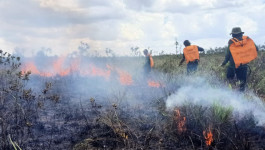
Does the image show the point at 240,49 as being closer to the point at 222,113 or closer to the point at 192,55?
the point at 192,55

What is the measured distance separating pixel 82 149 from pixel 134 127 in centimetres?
151

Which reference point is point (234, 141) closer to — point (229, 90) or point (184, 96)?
point (184, 96)

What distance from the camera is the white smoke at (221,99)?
6.03 m

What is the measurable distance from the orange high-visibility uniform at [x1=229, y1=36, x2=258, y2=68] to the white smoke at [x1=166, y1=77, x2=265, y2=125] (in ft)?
2.89

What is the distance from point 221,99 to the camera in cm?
633

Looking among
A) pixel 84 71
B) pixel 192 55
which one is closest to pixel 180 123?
pixel 192 55

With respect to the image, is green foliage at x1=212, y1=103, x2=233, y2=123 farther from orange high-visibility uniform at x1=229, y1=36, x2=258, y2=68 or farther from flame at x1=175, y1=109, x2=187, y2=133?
orange high-visibility uniform at x1=229, y1=36, x2=258, y2=68

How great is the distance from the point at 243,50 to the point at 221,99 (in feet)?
6.62

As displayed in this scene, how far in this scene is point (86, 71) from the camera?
1719 cm

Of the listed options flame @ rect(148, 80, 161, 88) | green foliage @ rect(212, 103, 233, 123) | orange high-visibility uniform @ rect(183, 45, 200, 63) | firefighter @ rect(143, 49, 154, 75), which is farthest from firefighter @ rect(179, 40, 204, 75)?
green foliage @ rect(212, 103, 233, 123)

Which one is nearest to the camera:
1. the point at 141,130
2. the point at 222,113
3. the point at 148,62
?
the point at 222,113

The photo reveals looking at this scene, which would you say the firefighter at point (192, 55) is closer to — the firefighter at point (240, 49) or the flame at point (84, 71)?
the flame at point (84, 71)

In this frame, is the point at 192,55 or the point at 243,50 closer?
the point at 243,50

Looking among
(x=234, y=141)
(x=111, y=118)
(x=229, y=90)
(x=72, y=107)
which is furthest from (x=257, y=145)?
(x=72, y=107)
